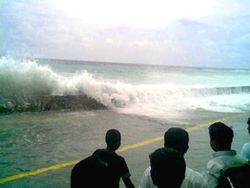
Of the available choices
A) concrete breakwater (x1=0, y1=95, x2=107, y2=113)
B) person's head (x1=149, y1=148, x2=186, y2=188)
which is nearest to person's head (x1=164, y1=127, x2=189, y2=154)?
person's head (x1=149, y1=148, x2=186, y2=188)

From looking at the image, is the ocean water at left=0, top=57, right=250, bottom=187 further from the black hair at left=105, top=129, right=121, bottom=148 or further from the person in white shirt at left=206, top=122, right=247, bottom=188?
the person in white shirt at left=206, top=122, right=247, bottom=188

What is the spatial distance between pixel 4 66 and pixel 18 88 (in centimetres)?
140

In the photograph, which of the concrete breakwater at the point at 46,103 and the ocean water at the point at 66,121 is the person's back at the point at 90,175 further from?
the concrete breakwater at the point at 46,103

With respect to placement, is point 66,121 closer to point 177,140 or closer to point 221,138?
point 221,138

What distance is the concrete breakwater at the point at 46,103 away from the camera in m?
12.9

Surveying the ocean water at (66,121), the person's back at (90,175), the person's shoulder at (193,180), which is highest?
the person's back at (90,175)

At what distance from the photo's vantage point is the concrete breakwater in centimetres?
1291

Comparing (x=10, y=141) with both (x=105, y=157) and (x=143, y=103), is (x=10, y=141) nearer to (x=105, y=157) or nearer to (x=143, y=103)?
(x=105, y=157)

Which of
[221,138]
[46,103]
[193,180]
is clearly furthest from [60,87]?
[193,180]

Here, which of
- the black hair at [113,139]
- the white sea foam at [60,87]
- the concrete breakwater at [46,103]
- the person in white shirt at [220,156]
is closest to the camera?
the person in white shirt at [220,156]

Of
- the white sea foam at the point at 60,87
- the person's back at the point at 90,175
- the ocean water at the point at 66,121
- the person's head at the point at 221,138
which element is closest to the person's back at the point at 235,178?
the person's head at the point at 221,138

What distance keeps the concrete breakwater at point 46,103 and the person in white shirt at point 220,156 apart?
35.2ft

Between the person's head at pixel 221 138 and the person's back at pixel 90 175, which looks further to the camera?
the person's head at pixel 221 138

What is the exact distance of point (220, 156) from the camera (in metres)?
3.19
